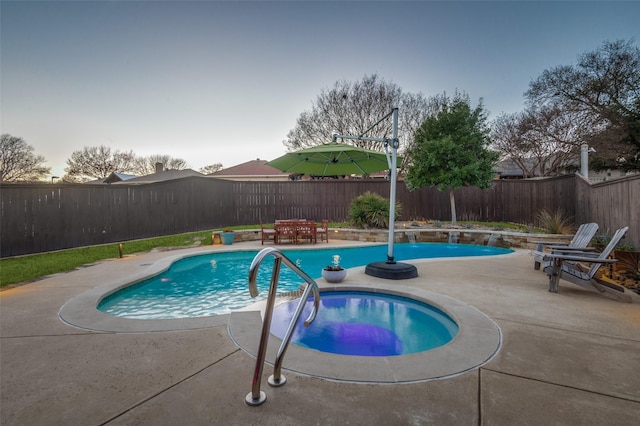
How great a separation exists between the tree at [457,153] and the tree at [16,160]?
32.0 metres

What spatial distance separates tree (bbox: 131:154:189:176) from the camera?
38125 mm

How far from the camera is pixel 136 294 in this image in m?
5.04

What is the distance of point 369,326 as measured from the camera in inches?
150

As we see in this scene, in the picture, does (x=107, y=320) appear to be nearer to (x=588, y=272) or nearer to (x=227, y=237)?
(x=588, y=272)

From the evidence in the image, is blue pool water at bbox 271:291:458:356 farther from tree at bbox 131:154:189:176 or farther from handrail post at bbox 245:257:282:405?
tree at bbox 131:154:189:176

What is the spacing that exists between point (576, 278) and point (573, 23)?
11.4 m

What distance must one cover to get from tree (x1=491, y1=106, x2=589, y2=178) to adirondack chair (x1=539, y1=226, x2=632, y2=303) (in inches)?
694

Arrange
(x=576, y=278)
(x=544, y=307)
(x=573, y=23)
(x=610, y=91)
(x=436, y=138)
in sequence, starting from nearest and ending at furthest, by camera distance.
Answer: (x=544, y=307)
(x=576, y=278)
(x=573, y=23)
(x=436, y=138)
(x=610, y=91)

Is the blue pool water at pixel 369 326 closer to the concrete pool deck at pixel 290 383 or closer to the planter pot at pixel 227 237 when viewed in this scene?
the concrete pool deck at pixel 290 383

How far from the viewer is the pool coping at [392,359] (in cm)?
219

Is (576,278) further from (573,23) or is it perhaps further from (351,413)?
(573,23)

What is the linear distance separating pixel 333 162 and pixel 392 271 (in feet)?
11.6

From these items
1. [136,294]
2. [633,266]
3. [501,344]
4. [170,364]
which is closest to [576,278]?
[633,266]

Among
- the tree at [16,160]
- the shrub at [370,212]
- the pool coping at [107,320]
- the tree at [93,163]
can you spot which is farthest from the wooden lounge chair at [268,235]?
the tree at [93,163]
